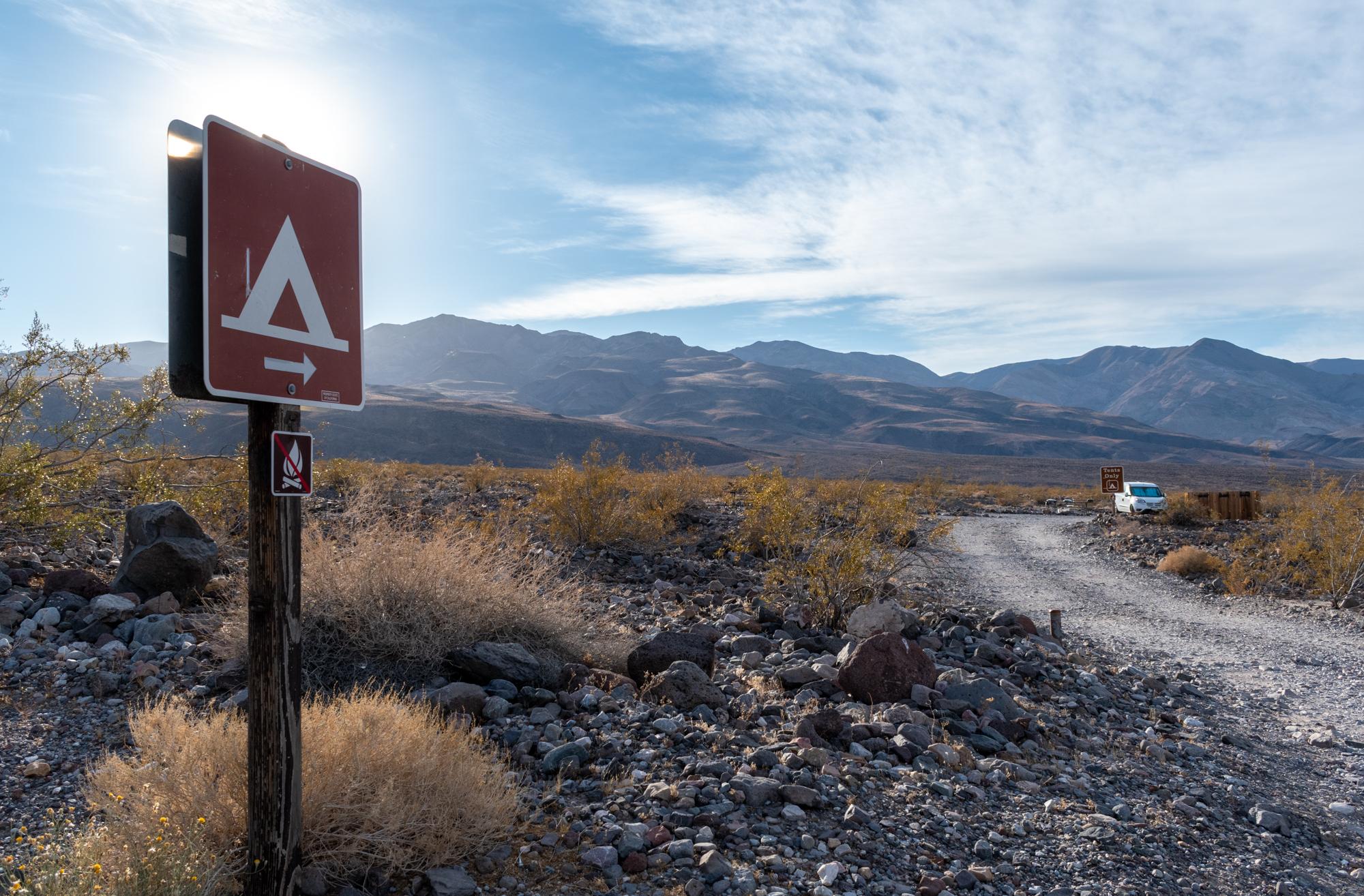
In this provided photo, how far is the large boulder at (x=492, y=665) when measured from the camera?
5.80 m

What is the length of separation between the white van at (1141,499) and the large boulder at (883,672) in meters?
22.9

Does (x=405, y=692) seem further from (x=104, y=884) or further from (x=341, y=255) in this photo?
(x=341, y=255)

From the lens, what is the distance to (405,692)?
566cm

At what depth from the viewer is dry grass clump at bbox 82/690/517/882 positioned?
3.29 m

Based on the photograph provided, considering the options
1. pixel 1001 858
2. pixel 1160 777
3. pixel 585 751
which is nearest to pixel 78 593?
pixel 585 751

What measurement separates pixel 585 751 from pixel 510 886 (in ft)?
4.34

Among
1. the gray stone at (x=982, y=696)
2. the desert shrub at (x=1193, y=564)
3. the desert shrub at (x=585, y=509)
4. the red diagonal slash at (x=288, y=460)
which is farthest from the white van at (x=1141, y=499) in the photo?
the red diagonal slash at (x=288, y=460)

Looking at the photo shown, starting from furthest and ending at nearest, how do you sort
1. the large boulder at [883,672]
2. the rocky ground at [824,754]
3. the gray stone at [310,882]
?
the large boulder at [883,672], the rocky ground at [824,754], the gray stone at [310,882]

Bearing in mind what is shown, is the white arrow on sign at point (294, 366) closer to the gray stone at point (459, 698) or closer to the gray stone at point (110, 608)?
the gray stone at point (459, 698)

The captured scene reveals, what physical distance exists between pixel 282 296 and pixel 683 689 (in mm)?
3990

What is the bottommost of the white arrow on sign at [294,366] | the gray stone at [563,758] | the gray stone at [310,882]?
the gray stone at [563,758]

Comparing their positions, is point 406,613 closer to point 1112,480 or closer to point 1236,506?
point 1236,506

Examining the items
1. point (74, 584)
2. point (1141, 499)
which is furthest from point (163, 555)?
point (1141, 499)

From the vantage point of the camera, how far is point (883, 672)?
6.36 metres
